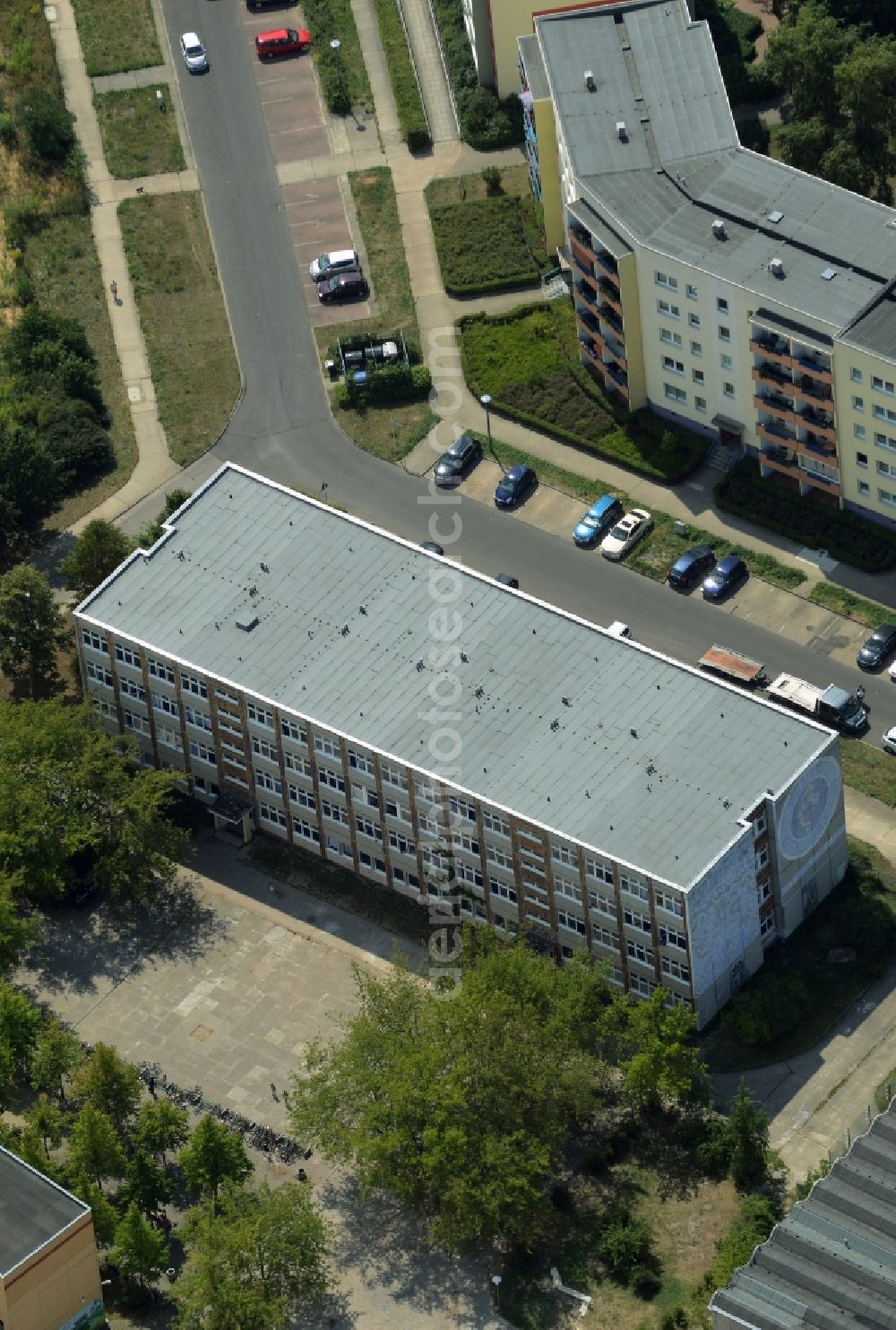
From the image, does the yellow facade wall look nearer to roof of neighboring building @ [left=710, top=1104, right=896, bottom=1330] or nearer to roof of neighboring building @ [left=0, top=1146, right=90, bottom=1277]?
roof of neighboring building @ [left=0, top=1146, right=90, bottom=1277]

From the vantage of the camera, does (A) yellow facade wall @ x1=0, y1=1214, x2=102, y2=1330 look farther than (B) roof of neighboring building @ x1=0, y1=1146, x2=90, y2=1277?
No

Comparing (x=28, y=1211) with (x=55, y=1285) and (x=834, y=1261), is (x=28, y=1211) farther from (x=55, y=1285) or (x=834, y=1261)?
(x=834, y=1261)

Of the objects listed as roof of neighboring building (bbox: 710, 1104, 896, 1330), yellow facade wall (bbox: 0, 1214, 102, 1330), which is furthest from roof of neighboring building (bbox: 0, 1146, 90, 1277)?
roof of neighboring building (bbox: 710, 1104, 896, 1330)

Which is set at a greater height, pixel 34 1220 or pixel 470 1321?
pixel 34 1220

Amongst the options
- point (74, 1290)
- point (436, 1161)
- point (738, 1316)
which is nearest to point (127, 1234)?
point (74, 1290)

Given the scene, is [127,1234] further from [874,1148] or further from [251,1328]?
[874,1148]

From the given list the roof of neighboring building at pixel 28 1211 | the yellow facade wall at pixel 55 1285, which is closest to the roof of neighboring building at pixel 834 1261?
the yellow facade wall at pixel 55 1285

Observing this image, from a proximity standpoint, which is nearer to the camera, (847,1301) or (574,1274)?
(847,1301)
